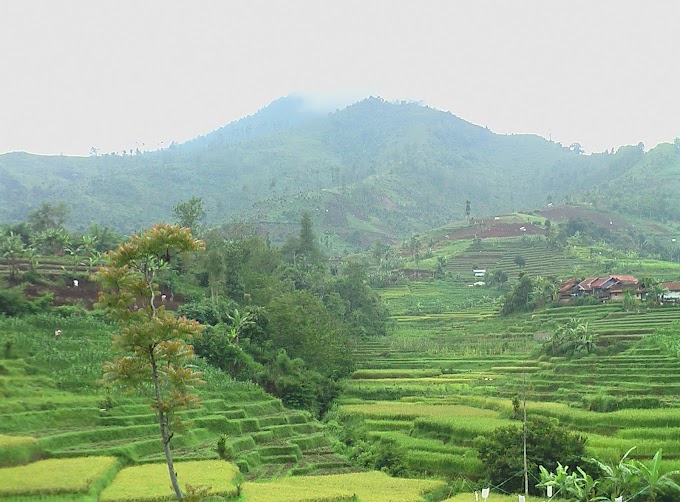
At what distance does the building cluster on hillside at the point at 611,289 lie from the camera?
5969cm

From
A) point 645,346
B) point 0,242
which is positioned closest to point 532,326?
point 645,346

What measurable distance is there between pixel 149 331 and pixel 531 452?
55.0ft

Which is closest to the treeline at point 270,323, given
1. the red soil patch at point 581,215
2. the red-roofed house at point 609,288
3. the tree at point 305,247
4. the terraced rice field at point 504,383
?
the terraced rice field at point 504,383

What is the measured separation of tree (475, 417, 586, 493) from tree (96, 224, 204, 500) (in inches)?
560

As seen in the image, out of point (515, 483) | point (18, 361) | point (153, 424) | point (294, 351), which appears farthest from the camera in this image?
point (294, 351)

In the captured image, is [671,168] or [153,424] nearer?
[153,424]

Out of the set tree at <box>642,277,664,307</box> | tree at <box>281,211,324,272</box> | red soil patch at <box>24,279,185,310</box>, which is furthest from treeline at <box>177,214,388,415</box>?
tree at <box>642,277,664,307</box>

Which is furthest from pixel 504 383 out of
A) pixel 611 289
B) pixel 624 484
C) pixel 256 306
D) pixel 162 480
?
pixel 611 289

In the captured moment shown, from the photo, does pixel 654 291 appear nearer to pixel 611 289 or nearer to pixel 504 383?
pixel 611 289

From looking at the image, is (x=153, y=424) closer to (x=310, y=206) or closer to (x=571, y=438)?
(x=571, y=438)

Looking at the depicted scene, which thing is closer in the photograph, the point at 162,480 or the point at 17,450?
the point at 162,480

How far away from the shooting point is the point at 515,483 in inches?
1029

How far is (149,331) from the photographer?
16.7 m

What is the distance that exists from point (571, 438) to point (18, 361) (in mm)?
25016
